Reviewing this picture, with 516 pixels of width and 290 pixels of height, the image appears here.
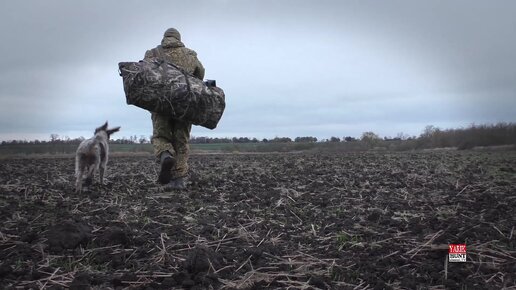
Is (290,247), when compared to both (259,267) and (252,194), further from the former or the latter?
(252,194)

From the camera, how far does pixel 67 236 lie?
4035 millimetres

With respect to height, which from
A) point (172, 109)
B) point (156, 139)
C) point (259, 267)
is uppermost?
point (172, 109)

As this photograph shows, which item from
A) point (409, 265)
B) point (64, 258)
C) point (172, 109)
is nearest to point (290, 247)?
point (409, 265)

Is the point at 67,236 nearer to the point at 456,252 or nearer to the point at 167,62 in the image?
the point at 456,252

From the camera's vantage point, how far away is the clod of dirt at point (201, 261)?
3.41m

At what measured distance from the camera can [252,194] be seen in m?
7.19

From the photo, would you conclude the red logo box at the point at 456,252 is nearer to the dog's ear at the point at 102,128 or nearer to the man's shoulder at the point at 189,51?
the man's shoulder at the point at 189,51

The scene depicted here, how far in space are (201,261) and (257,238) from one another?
1.06 metres

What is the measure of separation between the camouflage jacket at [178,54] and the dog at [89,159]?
89.4 inches

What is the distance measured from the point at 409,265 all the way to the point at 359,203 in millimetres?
2817

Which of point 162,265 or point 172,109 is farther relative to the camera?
point 172,109

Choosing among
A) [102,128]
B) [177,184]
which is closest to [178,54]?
[177,184]

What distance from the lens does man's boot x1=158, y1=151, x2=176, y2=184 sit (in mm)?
7632

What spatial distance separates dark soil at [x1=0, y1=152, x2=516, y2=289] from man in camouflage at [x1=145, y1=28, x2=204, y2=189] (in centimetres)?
69
